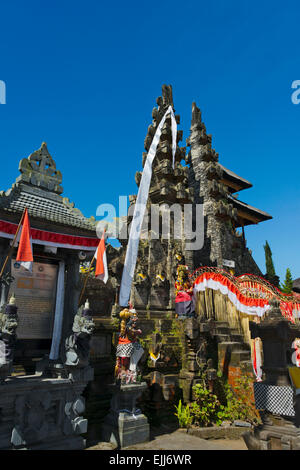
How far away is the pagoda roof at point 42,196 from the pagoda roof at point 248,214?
19235 mm

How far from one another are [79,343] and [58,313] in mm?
1319

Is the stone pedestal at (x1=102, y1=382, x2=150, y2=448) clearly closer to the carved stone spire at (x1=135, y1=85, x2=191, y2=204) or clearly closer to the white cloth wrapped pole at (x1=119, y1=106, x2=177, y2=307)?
the white cloth wrapped pole at (x1=119, y1=106, x2=177, y2=307)

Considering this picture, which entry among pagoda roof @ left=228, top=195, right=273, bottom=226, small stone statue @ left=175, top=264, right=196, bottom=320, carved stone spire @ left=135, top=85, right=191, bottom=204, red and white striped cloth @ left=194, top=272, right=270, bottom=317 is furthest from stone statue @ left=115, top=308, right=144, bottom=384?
pagoda roof @ left=228, top=195, right=273, bottom=226

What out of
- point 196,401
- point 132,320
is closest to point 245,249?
point 196,401

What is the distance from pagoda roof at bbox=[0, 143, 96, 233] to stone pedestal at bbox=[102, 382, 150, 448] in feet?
14.2

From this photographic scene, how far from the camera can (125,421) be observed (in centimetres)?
758

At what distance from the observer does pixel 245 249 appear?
2402 cm

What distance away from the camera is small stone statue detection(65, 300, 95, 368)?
7336 mm

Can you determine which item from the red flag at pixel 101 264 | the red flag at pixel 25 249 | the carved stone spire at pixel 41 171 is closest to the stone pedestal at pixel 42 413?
the red flag at pixel 101 264

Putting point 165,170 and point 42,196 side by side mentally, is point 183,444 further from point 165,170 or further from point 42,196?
point 165,170

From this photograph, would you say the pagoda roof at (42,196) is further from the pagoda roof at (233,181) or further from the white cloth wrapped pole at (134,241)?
the pagoda roof at (233,181)

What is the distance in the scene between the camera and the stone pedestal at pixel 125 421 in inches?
296

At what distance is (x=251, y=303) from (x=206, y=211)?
877 cm
